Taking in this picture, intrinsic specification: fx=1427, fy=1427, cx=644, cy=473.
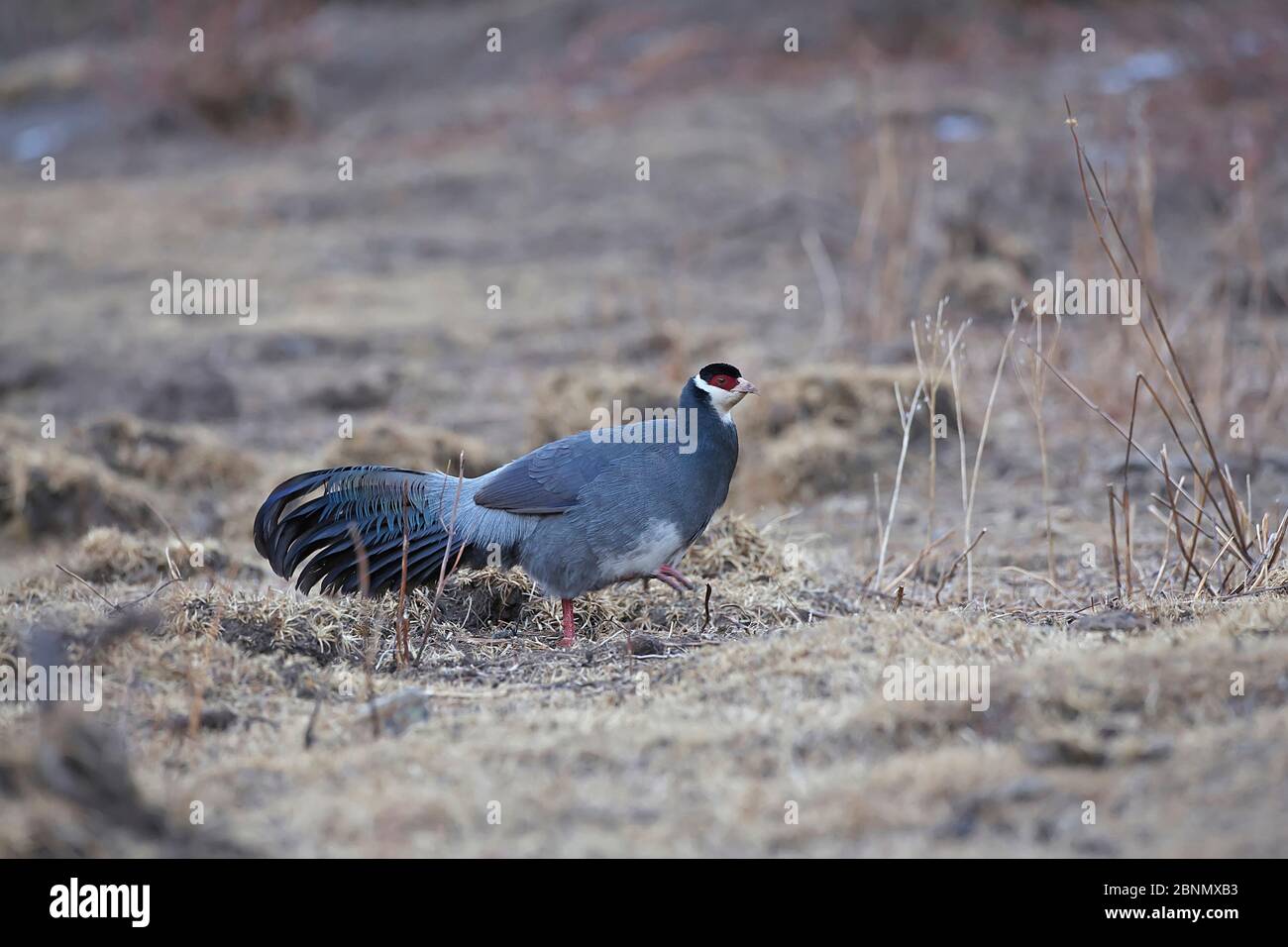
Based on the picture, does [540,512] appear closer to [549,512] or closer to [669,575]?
[549,512]

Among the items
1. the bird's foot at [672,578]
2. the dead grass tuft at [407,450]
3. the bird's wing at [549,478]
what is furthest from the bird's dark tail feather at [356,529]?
the dead grass tuft at [407,450]

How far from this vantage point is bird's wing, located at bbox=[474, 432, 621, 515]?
5188mm

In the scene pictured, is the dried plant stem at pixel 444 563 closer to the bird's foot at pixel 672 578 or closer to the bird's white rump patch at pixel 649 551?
the bird's white rump patch at pixel 649 551

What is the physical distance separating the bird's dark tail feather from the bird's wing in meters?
0.22

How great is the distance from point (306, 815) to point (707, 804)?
3.26ft

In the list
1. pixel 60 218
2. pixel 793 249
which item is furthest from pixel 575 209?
pixel 60 218

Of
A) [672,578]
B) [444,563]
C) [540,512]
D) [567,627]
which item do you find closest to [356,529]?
[444,563]

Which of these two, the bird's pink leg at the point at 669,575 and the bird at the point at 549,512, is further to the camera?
the bird's pink leg at the point at 669,575

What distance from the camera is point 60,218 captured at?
16156 mm

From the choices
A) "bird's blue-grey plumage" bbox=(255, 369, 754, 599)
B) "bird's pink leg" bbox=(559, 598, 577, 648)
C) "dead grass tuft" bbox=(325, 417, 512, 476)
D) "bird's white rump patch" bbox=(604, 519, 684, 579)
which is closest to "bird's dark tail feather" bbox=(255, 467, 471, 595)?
"bird's blue-grey plumage" bbox=(255, 369, 754, 599)

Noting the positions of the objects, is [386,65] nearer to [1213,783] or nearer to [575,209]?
[575,209]

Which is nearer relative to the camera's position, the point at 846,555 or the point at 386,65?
the point at 846,555

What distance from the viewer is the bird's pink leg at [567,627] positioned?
17.0 ft

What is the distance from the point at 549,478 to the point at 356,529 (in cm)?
73
